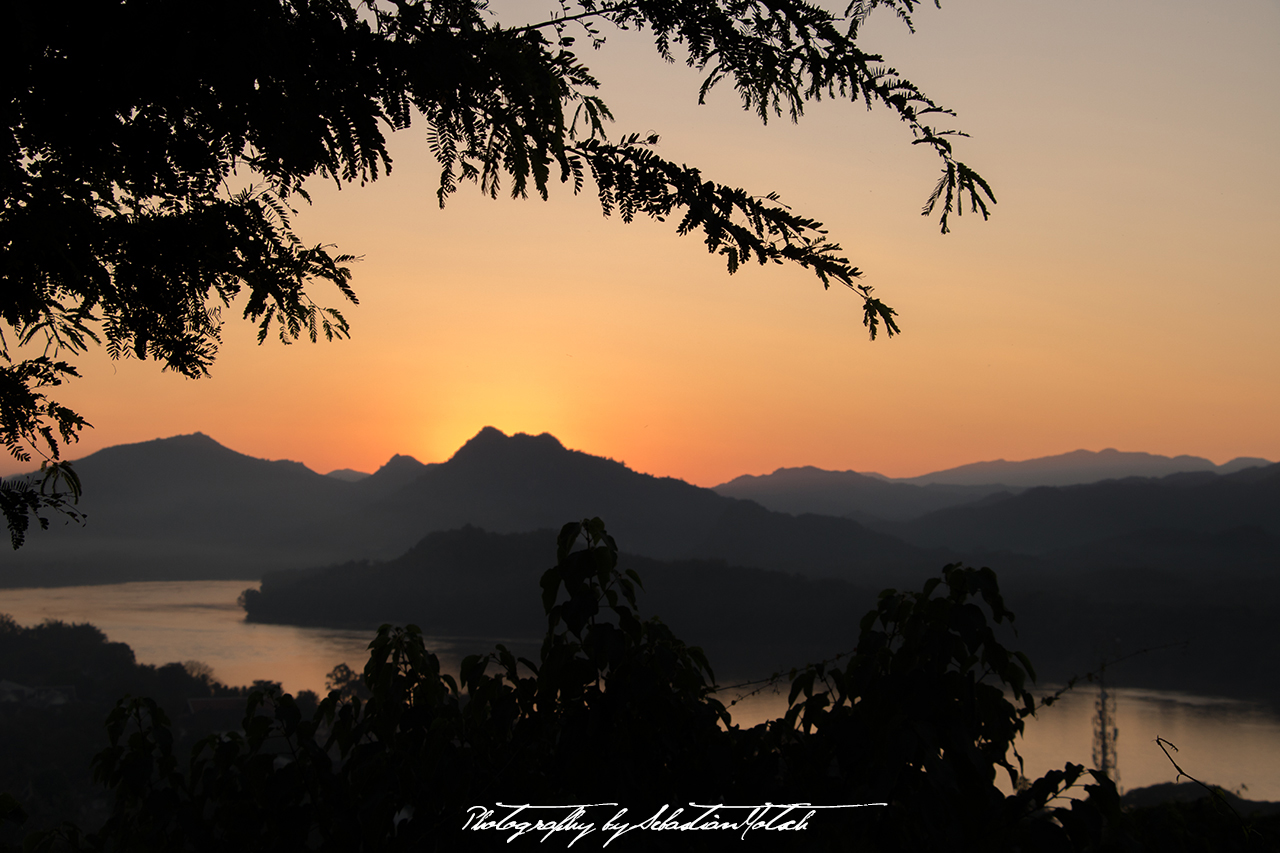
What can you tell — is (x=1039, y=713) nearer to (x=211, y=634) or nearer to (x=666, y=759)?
(x=666, y=759)

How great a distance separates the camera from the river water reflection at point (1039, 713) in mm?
49156

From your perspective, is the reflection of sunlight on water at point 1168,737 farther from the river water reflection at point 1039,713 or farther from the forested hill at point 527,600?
the forested hill at point 527,600

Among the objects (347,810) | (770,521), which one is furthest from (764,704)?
(770,521)

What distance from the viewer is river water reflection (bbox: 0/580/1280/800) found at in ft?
161

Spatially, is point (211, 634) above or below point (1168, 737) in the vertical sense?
above

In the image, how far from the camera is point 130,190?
262cm

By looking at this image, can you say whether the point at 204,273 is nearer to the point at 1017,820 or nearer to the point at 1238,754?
the point at 1017,820

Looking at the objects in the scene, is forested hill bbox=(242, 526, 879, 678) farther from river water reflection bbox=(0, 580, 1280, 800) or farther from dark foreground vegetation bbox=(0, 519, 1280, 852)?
dark foreground vegetation bbox=(0, 519, 1280, 852)

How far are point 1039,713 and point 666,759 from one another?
22255 mm

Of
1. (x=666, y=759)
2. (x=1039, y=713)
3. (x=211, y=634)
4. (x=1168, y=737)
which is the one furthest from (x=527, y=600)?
(x=666, y=759)

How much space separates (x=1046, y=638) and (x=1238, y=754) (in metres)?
47.2

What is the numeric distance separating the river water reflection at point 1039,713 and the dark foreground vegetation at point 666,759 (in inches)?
947

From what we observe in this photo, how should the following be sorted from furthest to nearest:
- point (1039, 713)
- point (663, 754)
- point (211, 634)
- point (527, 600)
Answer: point (527, 600) < point (211, 634) < point (1039, 713) < point (663, 754)

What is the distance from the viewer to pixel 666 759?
7.70 ft
